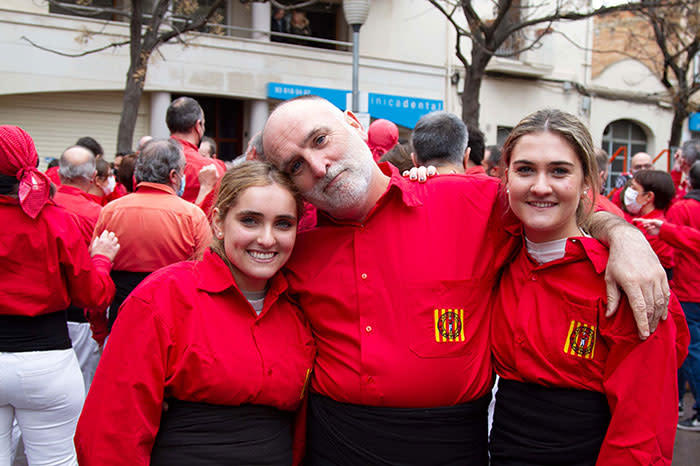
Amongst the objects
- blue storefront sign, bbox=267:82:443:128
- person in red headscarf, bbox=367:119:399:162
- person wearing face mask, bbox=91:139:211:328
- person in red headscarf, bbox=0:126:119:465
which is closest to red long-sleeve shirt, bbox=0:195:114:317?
person in red headscarf, bbox=0:126:119:465

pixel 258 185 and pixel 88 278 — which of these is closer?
pixel 258 185

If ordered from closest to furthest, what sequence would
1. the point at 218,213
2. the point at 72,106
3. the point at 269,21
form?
the point at 218,213, the point at 72,106, the point at 269,21

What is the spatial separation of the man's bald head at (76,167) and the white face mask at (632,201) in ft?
15.3

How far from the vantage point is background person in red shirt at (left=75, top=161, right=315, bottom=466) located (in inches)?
81.3

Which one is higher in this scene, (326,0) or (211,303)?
(326,0)

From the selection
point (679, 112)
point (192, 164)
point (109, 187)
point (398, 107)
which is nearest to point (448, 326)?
point (192, 164)

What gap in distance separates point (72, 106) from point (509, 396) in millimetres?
14155

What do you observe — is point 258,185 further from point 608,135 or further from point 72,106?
point 608,135

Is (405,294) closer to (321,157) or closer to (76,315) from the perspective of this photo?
(321,157)

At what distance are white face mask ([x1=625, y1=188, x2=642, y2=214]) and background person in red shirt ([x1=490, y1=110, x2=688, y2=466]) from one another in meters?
4.13

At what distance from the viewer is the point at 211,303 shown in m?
2.19

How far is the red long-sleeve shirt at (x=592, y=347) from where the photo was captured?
6.44ft

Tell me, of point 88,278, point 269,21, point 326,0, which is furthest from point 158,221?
point 326,0

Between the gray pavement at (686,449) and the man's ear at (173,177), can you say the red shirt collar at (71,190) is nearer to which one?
the man's ear at (173,177)
